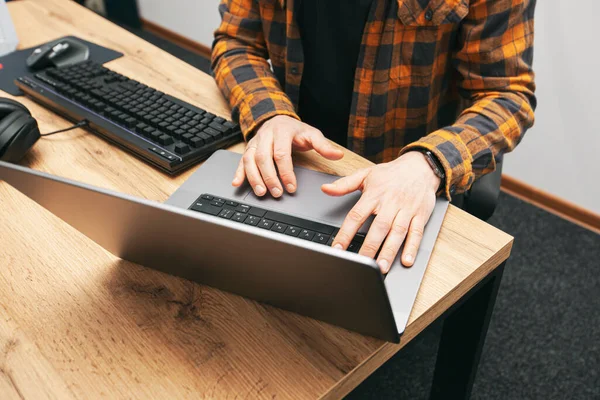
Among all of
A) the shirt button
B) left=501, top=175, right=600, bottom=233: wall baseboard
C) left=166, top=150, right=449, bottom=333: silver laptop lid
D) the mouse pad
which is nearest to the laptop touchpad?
left=166, top=150, right=449, bottom=333: silver laptop lid

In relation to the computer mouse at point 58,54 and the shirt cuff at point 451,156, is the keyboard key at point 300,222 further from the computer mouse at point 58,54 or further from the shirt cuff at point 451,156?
the computer mouse at point 58,54

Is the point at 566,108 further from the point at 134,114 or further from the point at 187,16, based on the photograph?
the point at 187,16

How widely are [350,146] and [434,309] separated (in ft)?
1.81

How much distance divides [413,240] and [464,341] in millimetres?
326

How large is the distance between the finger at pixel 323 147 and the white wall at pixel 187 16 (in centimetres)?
213

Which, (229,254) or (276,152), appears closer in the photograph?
(229,254)

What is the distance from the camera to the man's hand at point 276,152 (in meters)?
0.78

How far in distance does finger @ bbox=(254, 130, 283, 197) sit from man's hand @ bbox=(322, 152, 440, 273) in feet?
0.27

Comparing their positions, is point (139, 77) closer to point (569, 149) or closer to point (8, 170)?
point (8, 170)

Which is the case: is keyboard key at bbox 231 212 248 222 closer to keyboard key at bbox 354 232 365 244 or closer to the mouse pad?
keyboard key at bbox 354 232 365 244

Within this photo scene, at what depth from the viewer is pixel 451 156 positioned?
0.79 metres

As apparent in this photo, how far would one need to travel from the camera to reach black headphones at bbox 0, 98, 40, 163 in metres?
0.85

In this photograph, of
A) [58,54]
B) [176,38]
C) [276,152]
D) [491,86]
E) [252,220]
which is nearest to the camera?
[252,220]

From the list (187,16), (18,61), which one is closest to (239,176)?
(18,61)
